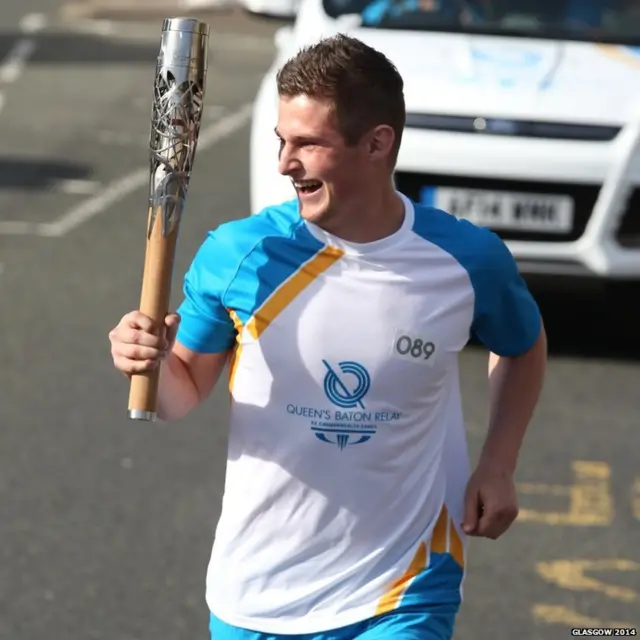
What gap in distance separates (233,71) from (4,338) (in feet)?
37.9

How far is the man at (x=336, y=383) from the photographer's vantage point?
3.12m

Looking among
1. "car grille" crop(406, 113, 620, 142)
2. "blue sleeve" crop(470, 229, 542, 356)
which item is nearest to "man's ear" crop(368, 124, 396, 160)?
"blue sleeve" crop(470, 229, 542, 356)

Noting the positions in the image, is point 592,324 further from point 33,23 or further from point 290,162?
point 33,23

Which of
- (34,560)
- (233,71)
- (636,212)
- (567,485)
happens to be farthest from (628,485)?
(233,71)

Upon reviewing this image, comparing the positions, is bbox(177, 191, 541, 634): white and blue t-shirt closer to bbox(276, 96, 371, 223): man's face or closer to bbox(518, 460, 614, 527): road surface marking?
bbox(276, 96, 371, 223): man's face

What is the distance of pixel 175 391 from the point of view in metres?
3.17

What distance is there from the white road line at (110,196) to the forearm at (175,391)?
7245 mm

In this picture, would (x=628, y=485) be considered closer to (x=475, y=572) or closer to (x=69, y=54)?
(x=475, y=572)

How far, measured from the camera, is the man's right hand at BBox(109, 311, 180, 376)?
2893 millimetres

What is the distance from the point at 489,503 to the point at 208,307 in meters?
0.69

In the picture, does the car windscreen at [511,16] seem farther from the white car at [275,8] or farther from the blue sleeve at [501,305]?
the blue sleeve at [501,305]

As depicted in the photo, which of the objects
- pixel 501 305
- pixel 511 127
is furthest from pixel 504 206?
pixel 501 305

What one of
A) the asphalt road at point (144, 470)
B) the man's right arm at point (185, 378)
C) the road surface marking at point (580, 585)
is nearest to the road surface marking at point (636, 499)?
the asphalt road at point (144, 470)

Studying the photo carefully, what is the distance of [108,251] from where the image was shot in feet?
32.6
